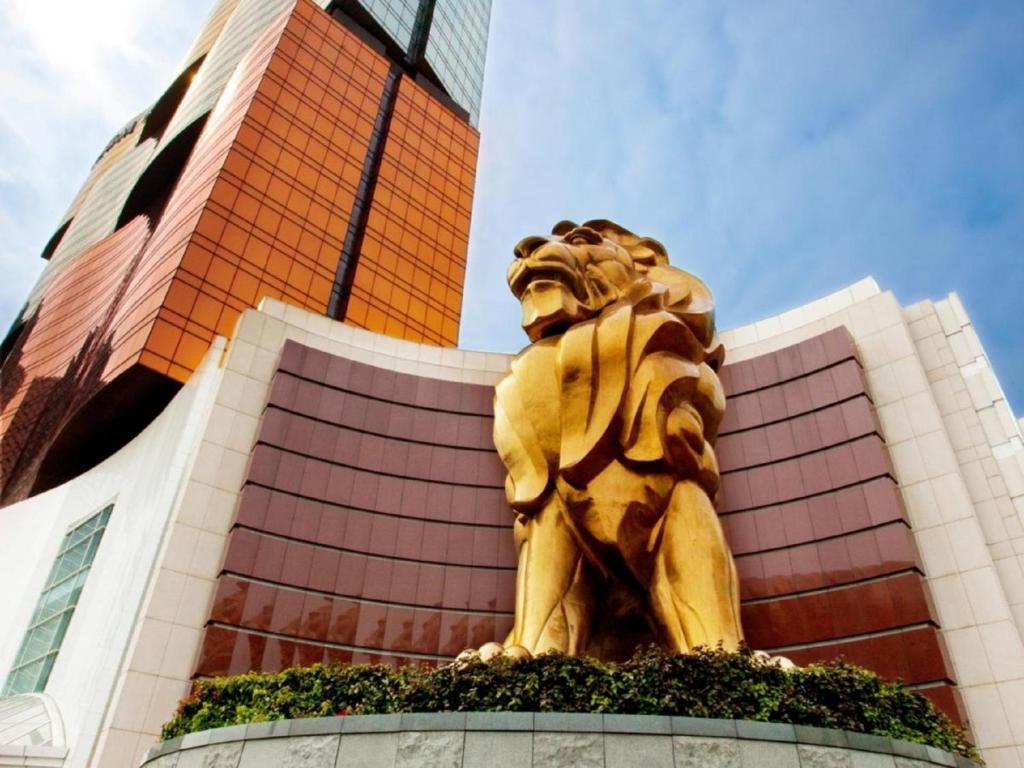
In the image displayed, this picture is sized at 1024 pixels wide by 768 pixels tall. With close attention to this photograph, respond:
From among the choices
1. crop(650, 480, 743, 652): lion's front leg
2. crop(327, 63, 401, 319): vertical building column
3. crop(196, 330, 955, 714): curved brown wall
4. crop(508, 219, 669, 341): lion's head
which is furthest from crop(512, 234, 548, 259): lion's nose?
crop(327, 63, 401, 319): vertical building column

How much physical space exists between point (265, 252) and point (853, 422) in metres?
22.4

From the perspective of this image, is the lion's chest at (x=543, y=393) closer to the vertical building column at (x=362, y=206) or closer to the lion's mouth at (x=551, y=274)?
the lion's mouth at (x=551, y=274)

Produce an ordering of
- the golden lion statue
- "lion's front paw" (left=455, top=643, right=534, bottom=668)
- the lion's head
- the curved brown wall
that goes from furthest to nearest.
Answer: the curved brown wall < the lion's head < the golden lion statue < "lion's front paw" (left=455, top=643, right=534, bottom=668)

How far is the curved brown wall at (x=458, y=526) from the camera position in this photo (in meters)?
13.0

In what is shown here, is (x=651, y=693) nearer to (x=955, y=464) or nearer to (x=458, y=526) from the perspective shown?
(x=458, y=526)

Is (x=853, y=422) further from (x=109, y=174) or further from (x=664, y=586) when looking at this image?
(x=109, y=174)

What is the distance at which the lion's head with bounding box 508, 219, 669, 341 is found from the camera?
1118cm

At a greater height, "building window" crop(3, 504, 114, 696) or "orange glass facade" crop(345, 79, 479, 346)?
"orange glass facade" crop(345, 79, 479, 346)

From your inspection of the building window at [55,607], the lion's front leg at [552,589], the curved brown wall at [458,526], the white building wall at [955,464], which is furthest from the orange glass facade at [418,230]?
the lion's front leg at [552,589]

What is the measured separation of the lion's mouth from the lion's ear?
1.80 metres

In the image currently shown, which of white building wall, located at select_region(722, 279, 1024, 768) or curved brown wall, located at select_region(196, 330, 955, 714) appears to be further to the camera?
curved brown wall, located at select_region(196, 330, 955, 714)

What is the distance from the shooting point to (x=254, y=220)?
99.5ft

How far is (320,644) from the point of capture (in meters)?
13.6

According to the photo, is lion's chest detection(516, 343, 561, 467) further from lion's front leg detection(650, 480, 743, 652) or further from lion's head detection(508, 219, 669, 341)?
lion's front leg detection(650, 480, 743, 652)
